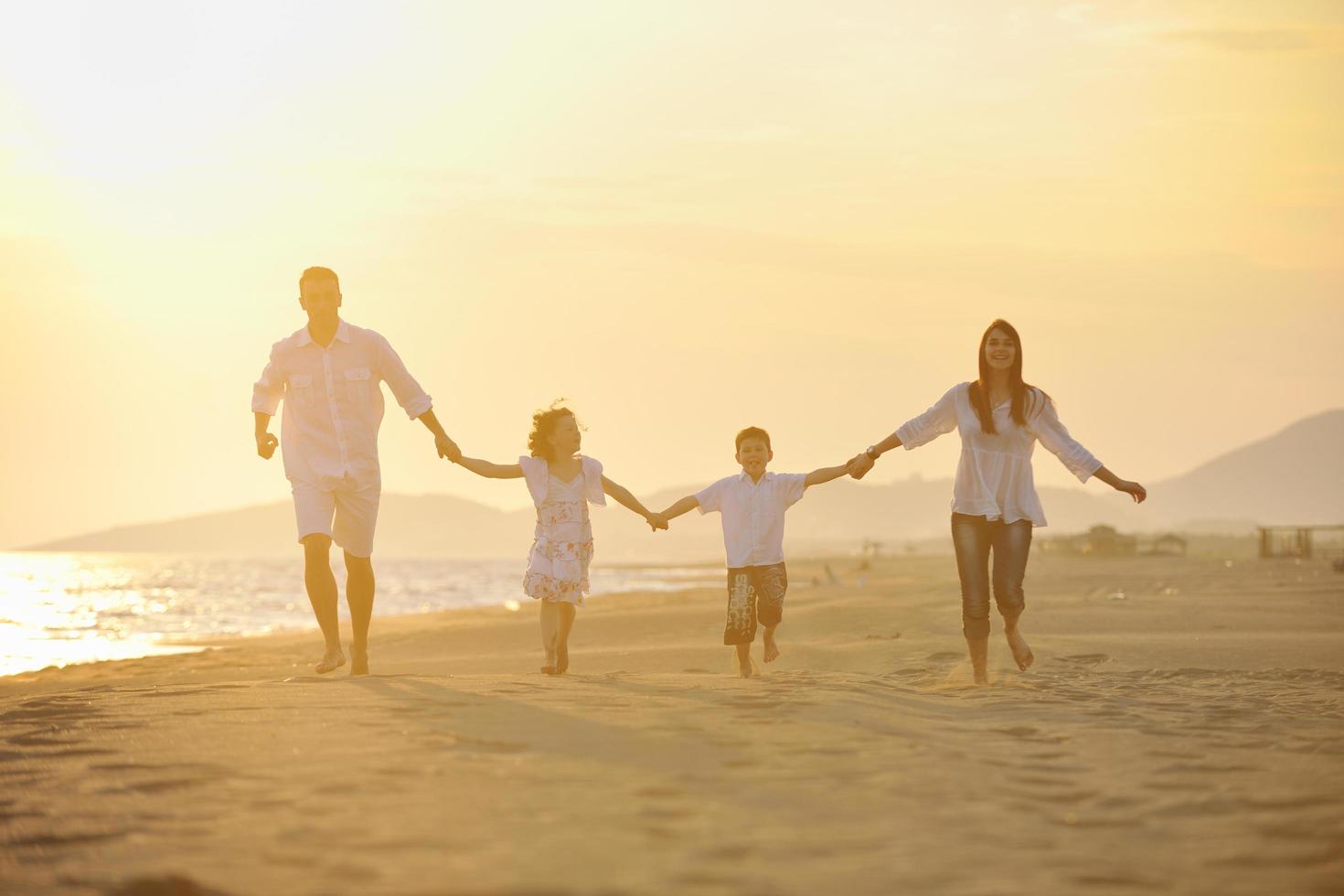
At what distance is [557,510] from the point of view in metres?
8.81

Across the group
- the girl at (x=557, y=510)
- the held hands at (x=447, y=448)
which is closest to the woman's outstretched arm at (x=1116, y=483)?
the girl at (x=557, y=510)

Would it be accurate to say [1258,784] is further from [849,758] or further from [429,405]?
[429,405]

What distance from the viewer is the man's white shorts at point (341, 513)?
26.6 feet

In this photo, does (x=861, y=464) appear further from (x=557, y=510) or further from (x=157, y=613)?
(x=157, y=613)

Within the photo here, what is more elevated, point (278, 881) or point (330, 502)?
point (330, 502)

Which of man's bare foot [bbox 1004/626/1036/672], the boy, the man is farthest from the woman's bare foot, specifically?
the man

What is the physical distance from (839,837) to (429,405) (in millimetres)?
5241

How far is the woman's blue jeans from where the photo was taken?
8.16 m

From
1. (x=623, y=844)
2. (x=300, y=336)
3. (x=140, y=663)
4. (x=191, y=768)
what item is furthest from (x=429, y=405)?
(x=140, y=663)

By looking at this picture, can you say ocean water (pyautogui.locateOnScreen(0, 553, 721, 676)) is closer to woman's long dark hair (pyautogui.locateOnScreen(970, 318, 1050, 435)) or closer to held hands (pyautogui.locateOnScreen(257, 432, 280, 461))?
held hands (pyautogui.locateOnScreen(257, 432, 280, 461))

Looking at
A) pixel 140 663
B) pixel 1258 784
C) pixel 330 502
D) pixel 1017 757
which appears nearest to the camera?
pixel 1258 784

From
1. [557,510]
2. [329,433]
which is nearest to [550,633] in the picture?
[557,510]

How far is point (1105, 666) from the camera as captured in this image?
10.2 metres

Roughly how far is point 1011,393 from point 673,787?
4.40 metres
